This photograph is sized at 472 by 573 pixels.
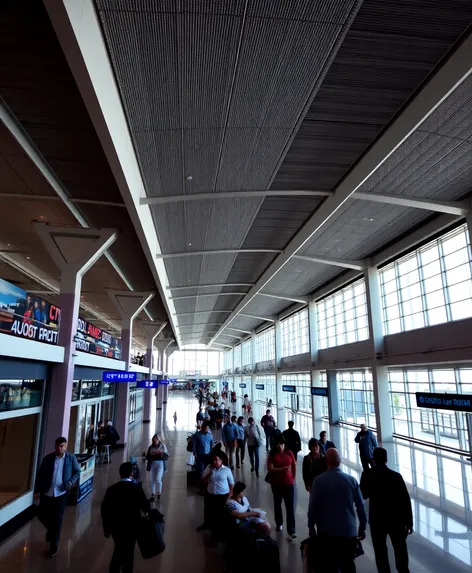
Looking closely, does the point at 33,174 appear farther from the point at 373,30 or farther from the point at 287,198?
the point at 373,30

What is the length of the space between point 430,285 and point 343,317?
7.24m

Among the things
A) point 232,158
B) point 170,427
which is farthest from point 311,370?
point 232,158

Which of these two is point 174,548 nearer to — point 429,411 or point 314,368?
point 429,411

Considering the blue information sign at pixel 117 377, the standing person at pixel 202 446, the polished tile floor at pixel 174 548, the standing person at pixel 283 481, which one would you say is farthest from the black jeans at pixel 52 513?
the blue information sign at pixel 117 377

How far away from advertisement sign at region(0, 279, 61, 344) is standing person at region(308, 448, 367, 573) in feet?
20.0

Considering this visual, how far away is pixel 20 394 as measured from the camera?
27.6ft

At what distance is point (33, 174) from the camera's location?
31.6ft

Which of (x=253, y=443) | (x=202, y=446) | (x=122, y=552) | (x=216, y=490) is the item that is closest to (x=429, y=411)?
(x=253, y=443)

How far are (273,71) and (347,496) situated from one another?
6.31 meters

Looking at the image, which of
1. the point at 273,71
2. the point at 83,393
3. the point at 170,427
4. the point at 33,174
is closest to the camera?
the point at 273,71

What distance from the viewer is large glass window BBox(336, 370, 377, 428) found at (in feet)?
68.0

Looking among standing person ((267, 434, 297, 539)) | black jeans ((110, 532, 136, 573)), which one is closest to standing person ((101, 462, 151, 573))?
black jeans ((110, 532, 136, 573))

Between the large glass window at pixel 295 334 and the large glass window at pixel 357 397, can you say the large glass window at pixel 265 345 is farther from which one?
the large glass window at pixel 357 397

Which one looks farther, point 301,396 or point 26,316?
point 301,396
